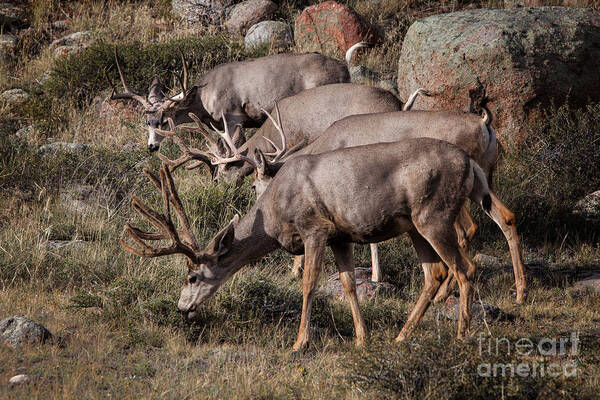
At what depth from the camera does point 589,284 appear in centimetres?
946

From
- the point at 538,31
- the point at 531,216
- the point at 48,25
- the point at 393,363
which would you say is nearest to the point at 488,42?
the point at 538,31

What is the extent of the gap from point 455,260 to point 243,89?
710 centimetres

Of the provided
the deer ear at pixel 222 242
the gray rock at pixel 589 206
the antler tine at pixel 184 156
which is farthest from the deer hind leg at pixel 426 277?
the gray rock at pixel 589 206

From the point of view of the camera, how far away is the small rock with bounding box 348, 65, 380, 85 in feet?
51.5

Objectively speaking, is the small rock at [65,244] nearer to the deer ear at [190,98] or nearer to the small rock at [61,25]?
the deer ear at [190,98]

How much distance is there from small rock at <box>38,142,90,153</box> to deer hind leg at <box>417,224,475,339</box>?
7.80 m

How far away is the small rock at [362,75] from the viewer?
15.7 m

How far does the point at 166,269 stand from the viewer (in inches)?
355

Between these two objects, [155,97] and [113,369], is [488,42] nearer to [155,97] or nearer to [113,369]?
[155,97]

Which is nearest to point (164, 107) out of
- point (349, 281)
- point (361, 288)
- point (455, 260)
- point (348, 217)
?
point (361, 288)

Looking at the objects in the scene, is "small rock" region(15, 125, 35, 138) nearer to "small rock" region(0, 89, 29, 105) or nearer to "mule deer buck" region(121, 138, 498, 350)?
"small rock" region(0, 89, 29, 105)

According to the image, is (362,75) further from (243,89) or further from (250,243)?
(250,243)

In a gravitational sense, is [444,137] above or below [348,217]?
below

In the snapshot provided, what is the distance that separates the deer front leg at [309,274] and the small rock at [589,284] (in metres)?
3.73
